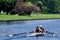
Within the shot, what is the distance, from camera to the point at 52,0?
141750mm

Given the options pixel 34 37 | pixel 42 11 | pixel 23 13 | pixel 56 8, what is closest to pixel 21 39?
pixel 34 37

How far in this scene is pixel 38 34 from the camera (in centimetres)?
4481

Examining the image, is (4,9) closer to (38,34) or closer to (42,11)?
(42,11)

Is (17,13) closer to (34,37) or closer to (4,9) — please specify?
(4,9)

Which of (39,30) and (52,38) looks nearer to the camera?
(52,38)

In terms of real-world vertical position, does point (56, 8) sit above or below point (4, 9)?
below

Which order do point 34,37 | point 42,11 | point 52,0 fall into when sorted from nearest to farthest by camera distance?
point 34,37
point 42,11
point 52,0

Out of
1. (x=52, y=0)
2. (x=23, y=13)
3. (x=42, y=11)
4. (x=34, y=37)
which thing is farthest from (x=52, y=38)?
(x=52, y=0)

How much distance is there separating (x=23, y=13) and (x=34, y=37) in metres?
57.3

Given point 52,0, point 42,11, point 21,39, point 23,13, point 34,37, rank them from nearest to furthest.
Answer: point 21,39 < point 34,37 < point 23,13 < point 42,11 < point 52,0

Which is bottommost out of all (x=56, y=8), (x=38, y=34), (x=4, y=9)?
(x=56, y=8)

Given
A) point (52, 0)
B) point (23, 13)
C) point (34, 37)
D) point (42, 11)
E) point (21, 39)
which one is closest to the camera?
point (21, 39)

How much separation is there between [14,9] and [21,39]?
2385 inches

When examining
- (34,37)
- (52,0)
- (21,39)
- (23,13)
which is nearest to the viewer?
(21,39)
